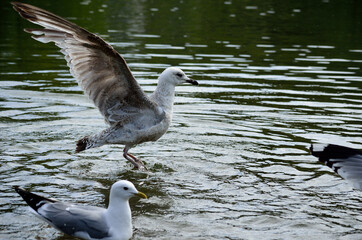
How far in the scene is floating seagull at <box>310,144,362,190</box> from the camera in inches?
245

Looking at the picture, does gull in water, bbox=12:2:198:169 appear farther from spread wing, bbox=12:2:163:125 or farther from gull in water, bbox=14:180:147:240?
gull in water, bbox=14:180:147:240

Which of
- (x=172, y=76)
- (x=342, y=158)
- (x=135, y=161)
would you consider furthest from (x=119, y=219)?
(x=172, y=76)

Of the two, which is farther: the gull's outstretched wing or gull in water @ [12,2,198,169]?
gull in water @ [12,2,198,169]

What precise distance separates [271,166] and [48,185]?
3.16 metres

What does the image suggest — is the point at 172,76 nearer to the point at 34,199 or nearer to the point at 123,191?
the point at 123,191

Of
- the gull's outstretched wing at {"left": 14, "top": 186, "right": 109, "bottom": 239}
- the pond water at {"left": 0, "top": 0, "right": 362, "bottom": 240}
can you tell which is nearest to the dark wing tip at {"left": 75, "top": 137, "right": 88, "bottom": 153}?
the pond water at {"left": 0, "top": 0, "right": 362, "bottom": 240}

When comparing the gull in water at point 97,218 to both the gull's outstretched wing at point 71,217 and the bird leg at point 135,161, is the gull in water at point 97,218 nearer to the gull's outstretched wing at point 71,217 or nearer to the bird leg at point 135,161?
the gull's outstretched wing at point 71,217

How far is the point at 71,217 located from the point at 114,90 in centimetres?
284

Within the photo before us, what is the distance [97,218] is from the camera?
6.20 meters

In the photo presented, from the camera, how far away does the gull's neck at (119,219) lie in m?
6.10

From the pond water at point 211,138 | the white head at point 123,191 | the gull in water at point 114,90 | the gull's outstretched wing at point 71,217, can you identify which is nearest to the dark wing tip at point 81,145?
the gull in water at point 114,90

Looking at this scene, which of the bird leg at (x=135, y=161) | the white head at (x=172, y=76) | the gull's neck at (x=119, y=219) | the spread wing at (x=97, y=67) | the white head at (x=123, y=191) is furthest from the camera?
the white head at (x=172, y=76)

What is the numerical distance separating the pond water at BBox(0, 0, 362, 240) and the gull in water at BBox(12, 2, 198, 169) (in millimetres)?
525

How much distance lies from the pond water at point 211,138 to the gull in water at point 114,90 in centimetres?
52
